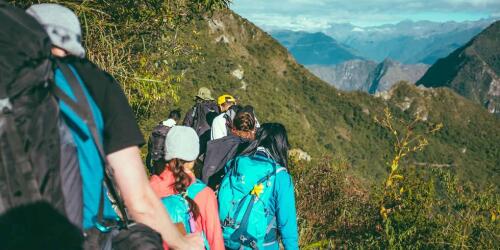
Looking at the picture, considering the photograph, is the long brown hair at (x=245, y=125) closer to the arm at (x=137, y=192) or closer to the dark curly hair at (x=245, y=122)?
the dark curly hair at (x=245, y=122)

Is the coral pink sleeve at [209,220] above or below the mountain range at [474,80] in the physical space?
above

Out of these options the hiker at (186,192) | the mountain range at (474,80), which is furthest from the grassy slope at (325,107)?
the mountain range at (474,80)

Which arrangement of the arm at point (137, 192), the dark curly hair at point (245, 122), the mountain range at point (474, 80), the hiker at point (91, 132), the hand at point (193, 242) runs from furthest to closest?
the mountain range at point (474, 80)
the dark curly hair at point (245, 122)
the hand at point (193, 242)
the arm at point (137, 192)
the hiker at point (91, 132)

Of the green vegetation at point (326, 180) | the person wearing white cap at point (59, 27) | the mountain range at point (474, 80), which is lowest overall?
the mountain range at point (474, 80)

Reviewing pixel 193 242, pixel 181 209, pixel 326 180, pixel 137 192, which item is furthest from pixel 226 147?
pixel 326 180

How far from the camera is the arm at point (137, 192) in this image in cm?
Answer: 156

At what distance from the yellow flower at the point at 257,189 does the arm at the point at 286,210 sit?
13 centimetres

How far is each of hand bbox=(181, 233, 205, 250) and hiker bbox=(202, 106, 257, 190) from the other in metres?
2.14

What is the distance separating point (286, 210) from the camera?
344 centimetres

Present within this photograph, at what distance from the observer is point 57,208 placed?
1.36 m

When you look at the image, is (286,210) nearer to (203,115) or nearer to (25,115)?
(25,115)

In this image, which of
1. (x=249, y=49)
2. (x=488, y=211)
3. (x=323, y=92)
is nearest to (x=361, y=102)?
(x=323, y=92)

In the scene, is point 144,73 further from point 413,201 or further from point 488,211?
point 488,211

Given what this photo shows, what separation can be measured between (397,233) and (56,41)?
4428 mm
